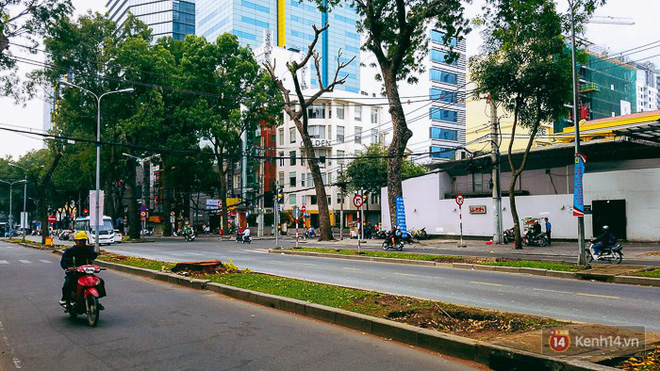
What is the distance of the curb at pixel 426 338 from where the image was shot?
492 centimetres

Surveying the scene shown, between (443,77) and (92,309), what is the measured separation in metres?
64.3

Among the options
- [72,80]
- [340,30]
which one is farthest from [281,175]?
[340,30]

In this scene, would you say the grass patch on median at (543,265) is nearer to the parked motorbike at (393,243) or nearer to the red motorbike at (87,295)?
the parked motorbike at (393,243)

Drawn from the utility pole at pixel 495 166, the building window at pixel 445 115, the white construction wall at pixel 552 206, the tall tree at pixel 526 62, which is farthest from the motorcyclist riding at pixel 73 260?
the building window at pixel 445 115

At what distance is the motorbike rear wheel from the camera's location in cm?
770

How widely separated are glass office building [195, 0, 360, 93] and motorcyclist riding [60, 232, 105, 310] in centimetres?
7129

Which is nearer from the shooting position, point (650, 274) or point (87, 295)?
point (87, 295)

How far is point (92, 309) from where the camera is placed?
7758 mm

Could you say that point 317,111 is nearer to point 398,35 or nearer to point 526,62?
point 398,35

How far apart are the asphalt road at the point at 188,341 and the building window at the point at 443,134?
195ft

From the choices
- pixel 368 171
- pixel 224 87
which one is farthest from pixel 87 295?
pixel 368 171

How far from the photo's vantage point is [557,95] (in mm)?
22984

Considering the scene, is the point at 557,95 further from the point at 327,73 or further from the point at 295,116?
the point at 327,73

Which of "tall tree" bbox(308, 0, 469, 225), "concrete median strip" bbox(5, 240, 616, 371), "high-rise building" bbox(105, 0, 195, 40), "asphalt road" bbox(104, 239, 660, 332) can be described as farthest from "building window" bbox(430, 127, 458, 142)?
"concrete median strip" bbox(5, 240, 616, 371)
